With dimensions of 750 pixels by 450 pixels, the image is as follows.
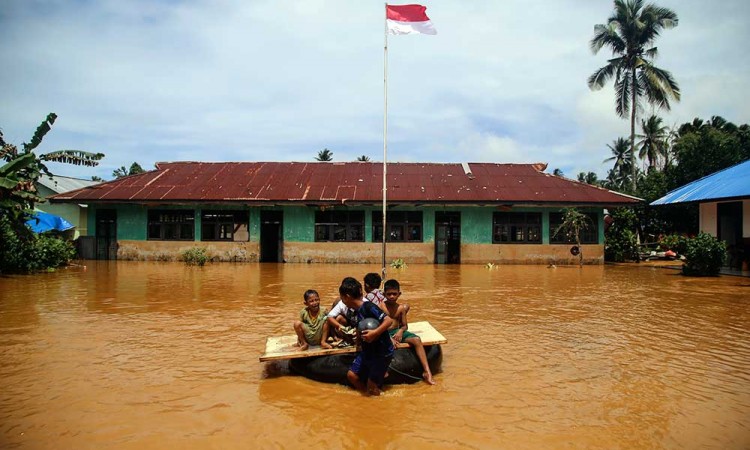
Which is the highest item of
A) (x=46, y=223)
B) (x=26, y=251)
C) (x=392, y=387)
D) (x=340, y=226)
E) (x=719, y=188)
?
(x=719, y=188)

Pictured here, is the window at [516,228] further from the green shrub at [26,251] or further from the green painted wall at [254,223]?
the green shrub at [26,251]

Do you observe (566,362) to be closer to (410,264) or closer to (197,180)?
(410,264)

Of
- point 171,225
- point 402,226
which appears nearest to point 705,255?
point 402,226

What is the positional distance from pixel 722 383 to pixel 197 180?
2328cm

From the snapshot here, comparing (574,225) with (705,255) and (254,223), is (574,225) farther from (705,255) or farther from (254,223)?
(254,223)

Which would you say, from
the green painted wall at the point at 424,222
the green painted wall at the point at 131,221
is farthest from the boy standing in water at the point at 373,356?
the green painted wall at the point at 131,221

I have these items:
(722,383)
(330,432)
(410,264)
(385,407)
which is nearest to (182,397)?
(330,432)

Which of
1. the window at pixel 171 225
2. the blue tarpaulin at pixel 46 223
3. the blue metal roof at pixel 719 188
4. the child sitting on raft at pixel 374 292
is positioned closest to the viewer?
the child sitting on raft at pixel 374 292

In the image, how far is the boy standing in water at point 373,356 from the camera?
5012mm

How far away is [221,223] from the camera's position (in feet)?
74.1

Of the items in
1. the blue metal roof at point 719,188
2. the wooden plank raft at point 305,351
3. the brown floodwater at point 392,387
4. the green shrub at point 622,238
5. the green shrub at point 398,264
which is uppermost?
the blue metal roof at point 719,188

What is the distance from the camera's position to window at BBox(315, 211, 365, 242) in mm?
22266

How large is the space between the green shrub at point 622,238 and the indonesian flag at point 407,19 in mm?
14923

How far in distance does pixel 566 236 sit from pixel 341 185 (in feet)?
36.1
